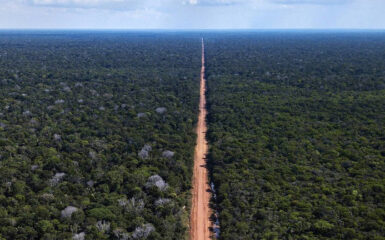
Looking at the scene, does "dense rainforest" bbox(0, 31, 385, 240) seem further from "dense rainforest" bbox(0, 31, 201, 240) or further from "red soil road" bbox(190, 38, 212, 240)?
"red soil road" bbox(190, 38, 212, 240)

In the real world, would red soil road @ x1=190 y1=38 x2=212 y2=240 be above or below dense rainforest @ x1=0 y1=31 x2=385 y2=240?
below

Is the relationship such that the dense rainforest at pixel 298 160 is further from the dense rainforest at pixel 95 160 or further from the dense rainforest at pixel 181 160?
the dense rainforest at pixel 95 160

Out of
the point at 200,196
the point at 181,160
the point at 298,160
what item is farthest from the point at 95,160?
the point at 298,160

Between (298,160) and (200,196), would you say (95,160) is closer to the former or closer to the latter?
(200,196)

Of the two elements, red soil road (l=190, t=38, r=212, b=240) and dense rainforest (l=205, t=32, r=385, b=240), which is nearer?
dense rainforest (l=205, t=32, r=385, b=240)

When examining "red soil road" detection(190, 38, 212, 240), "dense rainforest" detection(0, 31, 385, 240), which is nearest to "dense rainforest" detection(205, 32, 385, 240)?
"dense rainforest" detection(0, 31, 385, 240)

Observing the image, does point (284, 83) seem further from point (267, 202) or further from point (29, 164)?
point (29, 164)
